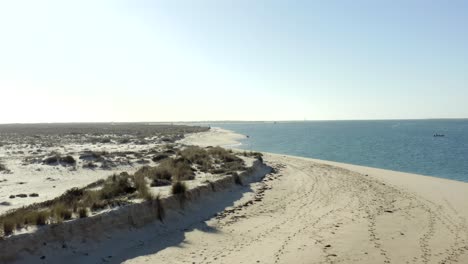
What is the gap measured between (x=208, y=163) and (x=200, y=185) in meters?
8.38

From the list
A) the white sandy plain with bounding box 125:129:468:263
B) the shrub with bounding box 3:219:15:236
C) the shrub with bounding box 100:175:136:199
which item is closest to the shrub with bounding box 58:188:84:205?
the shrub with bounding box 100:175:136:199

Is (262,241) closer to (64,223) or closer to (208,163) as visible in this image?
(64,223)

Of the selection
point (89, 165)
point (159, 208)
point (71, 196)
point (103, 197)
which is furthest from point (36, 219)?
point (89, 165)

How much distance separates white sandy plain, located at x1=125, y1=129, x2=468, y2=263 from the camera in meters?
10.9

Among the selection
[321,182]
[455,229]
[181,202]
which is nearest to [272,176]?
[321,182]

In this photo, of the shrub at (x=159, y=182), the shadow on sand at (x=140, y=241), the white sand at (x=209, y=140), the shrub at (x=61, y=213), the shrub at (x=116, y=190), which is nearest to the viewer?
the shadow on sand at (x=140, y=241)

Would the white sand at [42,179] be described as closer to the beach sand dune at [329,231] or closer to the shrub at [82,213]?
the shrub at [82,213]

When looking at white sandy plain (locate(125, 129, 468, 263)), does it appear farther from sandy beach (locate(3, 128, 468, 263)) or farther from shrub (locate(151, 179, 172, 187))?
shrub (locate(151, 179, 172, 187))

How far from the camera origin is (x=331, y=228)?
1366 centimetres

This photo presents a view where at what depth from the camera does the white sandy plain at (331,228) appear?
10867mm

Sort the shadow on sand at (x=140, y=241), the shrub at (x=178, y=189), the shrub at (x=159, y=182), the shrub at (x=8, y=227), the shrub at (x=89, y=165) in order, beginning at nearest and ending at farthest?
the shrub at (x=8, y=227) → the shadow on sand at (x=140, y=241) → the shrub at (x=178, y=189) → the shrub at (x=159, y=182) → the shrub at (x=89, y=165)

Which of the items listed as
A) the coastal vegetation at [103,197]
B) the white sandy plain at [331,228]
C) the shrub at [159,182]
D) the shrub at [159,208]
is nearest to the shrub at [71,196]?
the coastal vegetation at [103,197]

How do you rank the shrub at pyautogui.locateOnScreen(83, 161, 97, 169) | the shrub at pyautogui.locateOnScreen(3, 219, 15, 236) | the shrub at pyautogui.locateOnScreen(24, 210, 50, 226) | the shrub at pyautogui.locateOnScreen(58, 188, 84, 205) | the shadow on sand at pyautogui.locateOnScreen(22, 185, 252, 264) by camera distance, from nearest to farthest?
the shrub at pyautogui.locateOnScreen(3, 219, 15, 236)
the shadow on sand at pyautogui.locateOnScreen(22, 185, 252, 264)
the shrub at pyautogui.locateOnScreen(24, 210, 50, 226)
the shrub at pyautogui.locateOnScreen(58, 188, 84, 205)
the shrub at pyautogui.locateOnScreen(83, 161, 97, 169)

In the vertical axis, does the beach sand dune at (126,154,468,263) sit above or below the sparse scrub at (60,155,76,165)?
below
